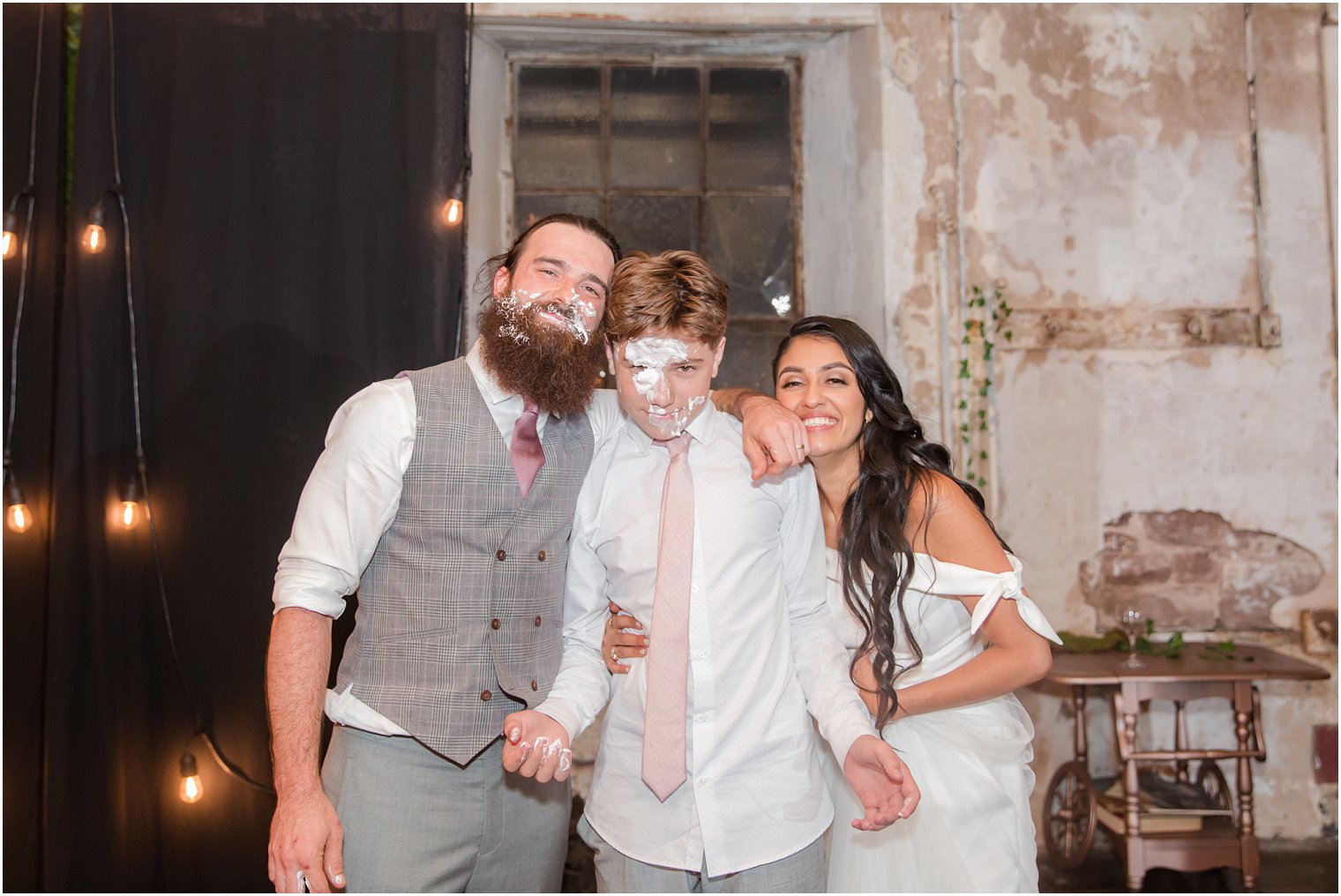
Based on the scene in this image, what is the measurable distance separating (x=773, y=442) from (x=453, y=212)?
1.83 metres

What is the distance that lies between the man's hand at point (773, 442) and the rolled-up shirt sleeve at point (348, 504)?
657mm

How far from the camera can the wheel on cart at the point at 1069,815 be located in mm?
3105

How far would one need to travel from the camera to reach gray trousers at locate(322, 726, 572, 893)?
1647 mm

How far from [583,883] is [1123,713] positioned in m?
1.93

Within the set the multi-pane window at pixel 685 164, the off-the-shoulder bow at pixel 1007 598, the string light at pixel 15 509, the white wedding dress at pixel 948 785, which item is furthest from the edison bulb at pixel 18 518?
the off-the-shoulder bow at pixel 1007 598

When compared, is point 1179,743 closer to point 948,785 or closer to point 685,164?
point 948,785

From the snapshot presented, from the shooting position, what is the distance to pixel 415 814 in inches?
65.0

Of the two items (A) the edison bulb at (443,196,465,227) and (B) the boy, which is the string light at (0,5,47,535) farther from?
(B) the boy

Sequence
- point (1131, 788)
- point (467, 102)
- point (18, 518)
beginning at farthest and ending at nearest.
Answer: point (467, 102) → point (1131, 788) → point (18, 518)

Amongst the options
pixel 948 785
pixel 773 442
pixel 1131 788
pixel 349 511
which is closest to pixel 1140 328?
pixel 1131 788

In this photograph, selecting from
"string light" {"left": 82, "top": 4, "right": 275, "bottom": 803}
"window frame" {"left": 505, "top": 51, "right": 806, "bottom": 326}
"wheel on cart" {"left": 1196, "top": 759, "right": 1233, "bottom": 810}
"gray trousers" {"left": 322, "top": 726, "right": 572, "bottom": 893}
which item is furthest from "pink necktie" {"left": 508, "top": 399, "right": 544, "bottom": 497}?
"wheel on cart" {"left": 1196, "top": 759, "right": 1233, "bottom": 810}

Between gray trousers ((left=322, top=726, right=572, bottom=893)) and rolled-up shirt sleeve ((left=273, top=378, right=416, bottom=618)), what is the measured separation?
0.98 feet

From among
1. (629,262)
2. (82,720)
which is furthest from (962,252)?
(82,720)

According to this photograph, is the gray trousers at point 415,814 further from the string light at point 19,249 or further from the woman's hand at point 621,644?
the string light at point 19,249
